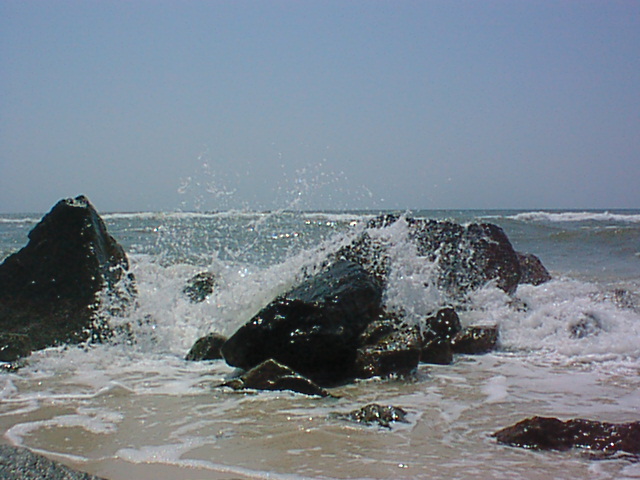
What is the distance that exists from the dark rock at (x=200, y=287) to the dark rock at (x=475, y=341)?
255 cm

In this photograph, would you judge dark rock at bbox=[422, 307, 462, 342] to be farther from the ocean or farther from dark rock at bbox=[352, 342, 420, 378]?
dark rock at bbox=[352, 342, 420, 378]

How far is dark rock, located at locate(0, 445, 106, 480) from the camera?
7.34 feet

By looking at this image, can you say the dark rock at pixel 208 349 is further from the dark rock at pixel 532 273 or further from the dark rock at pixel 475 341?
the dark rock at pixel 532 273

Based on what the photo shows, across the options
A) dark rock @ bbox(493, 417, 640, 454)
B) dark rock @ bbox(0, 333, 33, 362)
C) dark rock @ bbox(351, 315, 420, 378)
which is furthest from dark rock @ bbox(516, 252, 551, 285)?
dark rock @ bbox(0, 333, 33, 362)

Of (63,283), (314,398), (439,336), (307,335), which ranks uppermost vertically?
(63,283)

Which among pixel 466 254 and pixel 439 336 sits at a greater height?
pixel 466 254

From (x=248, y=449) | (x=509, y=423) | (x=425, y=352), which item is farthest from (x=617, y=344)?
(x=248, y=449)

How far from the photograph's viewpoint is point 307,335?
14.5 feet

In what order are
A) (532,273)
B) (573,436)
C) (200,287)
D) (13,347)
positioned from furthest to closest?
(532,273) < (200,287) < (13,347) < (573,436)

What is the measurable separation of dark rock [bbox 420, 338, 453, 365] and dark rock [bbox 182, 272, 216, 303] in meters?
2.53

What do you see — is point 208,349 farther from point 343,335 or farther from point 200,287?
point 200,287

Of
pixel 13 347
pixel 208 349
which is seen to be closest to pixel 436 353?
pixel 208 349

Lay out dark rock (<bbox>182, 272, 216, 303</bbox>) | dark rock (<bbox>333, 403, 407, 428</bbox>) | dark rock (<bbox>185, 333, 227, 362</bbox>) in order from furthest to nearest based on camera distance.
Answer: dark rock (<bbox>182, 272, 216, 303</bbox>)
dark rock (<bbox>185, 333, 227, 362</bbox>)
dark rock (<bbox>333, 403, 407, 428</bbox>)

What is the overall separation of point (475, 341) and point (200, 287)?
2.97 metres
